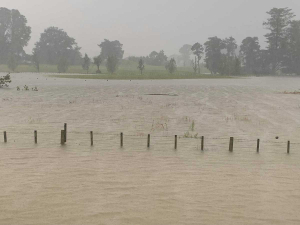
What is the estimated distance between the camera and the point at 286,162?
10609 millimetres

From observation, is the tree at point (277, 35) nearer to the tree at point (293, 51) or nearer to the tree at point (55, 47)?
the tree at point (293, 51)

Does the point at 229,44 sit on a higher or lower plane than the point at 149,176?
higher

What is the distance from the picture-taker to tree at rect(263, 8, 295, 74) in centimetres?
13125

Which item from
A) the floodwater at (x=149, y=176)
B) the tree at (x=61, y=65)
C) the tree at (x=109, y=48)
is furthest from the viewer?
the tree at (x=109, y=48)

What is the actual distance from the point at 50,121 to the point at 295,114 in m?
16.4

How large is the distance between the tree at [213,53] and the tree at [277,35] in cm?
2176

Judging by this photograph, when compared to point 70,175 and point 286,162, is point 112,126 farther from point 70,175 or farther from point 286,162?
point 286,162

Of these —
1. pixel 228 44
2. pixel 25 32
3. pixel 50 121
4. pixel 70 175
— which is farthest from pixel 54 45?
pixel 70 175

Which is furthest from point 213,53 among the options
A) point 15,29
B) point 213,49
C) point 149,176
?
point 149,176

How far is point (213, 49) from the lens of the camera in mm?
128250

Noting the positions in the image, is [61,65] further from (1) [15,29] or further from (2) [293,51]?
(2) [293,51]

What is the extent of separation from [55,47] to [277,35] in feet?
330

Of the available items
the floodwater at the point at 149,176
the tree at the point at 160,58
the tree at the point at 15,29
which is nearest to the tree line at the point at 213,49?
the tree at the point at 15,29

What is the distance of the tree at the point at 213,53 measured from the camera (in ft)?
413
